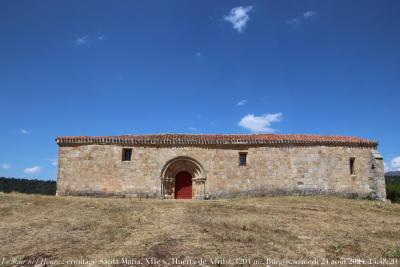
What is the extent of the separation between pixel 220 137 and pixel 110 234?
13000 millimetres

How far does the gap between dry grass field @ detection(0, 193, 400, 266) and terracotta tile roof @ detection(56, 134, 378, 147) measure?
5.09m

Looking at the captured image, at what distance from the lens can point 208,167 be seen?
23.5 metres

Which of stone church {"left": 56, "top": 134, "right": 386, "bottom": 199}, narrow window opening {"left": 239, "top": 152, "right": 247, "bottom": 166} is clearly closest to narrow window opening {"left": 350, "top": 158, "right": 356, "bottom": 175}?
stone church {"left": 56, "top": 134, "right": 386, "bottom": 199}

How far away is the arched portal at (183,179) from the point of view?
23.4 metres

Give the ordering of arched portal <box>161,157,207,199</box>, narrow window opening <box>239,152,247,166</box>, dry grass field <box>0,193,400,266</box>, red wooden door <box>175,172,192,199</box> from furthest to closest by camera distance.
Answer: red wooden door <box>175,172,192,199</box>, narrow window opening <box>239,152,247,166</box>, arched portal <box>161,157,207,199</box>, dry grass field <box>0,193,400,266</box>

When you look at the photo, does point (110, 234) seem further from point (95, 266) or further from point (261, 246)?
point (261, 246)

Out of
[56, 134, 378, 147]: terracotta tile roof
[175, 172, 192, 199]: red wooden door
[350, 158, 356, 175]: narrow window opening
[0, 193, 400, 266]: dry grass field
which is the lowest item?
[0, 193, 400, 266]: dry grass field

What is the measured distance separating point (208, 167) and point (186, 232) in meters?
10.7

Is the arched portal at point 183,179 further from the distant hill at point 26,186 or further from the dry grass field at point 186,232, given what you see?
the distant hill at point 26,186

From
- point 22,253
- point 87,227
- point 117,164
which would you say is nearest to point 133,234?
point 87,227

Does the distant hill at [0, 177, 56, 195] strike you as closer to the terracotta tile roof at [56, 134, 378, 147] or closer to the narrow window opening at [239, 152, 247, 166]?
the terracotta tile roof at [56, 134, 378, 147]

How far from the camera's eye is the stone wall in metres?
23.1

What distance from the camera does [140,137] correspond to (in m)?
24.3

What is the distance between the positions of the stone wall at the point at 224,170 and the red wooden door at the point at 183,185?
1.36 metres
